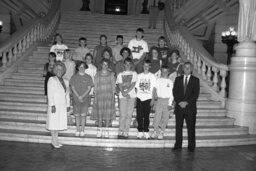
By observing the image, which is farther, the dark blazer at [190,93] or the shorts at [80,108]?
the shorts at [80,108]

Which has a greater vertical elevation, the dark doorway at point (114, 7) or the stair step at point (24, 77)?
the dark doorway at point (114, 7)

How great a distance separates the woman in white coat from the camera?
6.43 metres

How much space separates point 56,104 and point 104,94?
3.52 ft

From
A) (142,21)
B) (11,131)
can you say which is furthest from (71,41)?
(11,131)

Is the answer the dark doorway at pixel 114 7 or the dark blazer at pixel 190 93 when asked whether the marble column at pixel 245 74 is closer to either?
the dark blazer at pixel 190 93

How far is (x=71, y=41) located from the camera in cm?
1341

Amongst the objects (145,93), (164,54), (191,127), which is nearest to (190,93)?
(191,127)

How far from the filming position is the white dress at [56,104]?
253 inches

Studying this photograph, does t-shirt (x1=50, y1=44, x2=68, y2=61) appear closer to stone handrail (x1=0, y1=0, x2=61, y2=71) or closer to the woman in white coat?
stone handrail (x1=0, y1=0, x2=61, y2=71)

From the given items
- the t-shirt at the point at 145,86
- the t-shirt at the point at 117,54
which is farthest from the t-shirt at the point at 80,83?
the t-shirt at the point at 117,54

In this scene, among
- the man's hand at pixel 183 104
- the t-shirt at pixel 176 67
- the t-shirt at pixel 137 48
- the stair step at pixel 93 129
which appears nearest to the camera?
the man's hand at pixel 183 104

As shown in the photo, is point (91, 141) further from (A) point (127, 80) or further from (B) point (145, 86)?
(B) point (145, 86)

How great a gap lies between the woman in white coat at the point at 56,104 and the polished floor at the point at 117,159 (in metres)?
0.41

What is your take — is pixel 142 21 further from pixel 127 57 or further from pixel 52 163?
pixel 52 163
